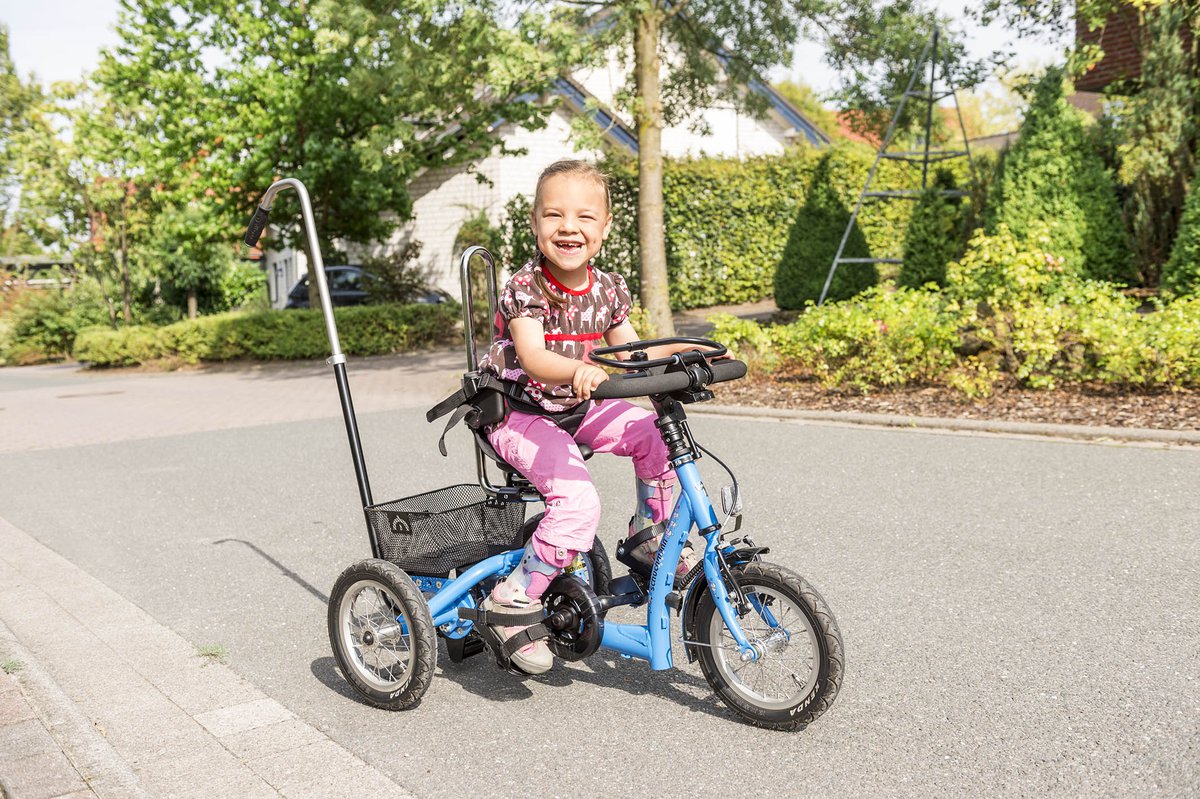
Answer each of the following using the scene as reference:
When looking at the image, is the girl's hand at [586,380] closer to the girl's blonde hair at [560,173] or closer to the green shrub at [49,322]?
the girl's blonde hair at [560,173]

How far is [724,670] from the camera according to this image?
3.20 m

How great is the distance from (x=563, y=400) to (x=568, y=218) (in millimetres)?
560

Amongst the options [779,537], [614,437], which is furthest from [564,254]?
[779,537]

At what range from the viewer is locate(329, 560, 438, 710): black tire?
3.34 metres

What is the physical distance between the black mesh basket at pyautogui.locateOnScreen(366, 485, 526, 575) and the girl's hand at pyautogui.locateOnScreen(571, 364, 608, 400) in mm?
812

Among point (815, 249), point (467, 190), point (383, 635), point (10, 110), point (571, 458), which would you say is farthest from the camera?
point (10, 110)

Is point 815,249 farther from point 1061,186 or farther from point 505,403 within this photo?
point 505,403

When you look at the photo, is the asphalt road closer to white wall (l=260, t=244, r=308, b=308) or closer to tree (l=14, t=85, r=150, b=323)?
tree (l=14, t=85, r=150, b=323)

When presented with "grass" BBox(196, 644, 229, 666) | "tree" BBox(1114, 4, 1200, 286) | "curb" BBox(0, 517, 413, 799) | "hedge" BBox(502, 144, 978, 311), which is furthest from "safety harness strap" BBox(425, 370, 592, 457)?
"hedge" BBox(502, 144, 978, 311)

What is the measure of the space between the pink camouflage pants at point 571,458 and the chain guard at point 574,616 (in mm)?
115

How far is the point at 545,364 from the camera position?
2992mm

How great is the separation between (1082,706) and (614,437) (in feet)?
5.44

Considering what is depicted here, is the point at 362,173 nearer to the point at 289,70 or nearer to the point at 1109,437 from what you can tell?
the point at 289,70

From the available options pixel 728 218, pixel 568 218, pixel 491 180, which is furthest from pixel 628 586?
pixel 728 218
